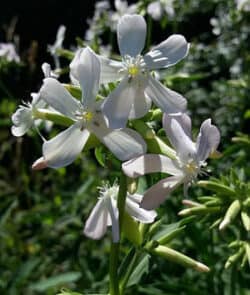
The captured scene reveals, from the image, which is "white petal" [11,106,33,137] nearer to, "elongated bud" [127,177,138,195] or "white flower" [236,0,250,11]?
"elongated bud" [127,177,138,195]

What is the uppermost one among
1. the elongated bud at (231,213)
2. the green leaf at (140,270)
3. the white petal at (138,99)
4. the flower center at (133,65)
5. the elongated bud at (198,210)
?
the flower center at (133,65)

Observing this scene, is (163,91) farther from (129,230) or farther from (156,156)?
(129,230)

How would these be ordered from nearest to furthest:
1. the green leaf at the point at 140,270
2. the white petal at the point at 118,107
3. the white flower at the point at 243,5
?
the white petal at the point at 118,107, the green leaf at the point at 140,270, the white flower at the point at 243,5

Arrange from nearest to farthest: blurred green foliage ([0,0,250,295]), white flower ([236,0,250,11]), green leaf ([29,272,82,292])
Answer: blurred green foliage ([0,0,250,295]), green leaf ([29,272,82,292]), white flower ([236,0,250,11])

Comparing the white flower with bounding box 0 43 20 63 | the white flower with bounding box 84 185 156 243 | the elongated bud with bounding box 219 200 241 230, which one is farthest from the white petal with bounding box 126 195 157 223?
the white flower with bounding box 0 43 20 63

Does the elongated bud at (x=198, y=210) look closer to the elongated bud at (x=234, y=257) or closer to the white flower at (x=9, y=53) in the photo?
the elongated bud at (x=234, y=257)

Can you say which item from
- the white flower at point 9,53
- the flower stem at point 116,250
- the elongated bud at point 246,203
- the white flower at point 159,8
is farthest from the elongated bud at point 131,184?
the white flower at point 9,53
